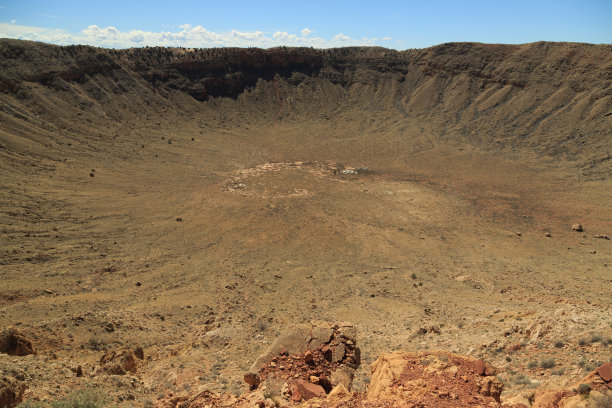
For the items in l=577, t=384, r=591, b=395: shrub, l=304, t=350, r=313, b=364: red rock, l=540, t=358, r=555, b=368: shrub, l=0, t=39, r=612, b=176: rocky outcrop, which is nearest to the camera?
l=577, t=384, r=591, b=395: shrub

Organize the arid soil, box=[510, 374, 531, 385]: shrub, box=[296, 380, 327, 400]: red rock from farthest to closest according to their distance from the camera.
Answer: the arid soil < box=[510, 374, 531, 385]: shrub < box=[296, 380, 327, 400]: red rock

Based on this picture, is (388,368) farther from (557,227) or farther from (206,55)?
(206,55)

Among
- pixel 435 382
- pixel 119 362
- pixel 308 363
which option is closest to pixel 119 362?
pixel 119 362

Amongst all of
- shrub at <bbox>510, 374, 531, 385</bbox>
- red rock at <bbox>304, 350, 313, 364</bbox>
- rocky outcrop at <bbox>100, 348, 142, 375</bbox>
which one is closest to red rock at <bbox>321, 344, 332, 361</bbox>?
red rock at <bbox>304, 350, 313, 364</bbox>

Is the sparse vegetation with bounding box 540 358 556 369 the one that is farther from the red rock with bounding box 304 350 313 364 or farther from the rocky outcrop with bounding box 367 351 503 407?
the red rock with bounding box 304 350 313 364

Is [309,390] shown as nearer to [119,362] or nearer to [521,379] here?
[521,379]

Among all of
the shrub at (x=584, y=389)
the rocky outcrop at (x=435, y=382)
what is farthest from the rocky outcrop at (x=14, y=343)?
the shrub at (x=584, y=389)

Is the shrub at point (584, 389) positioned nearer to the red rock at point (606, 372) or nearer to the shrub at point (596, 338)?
the red rock at point (606, 372)
